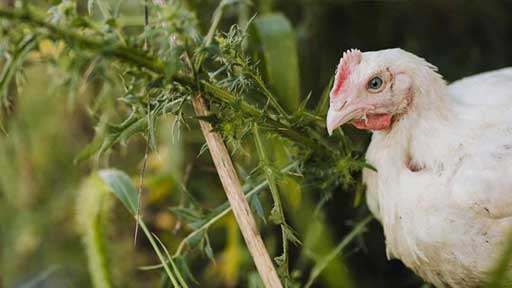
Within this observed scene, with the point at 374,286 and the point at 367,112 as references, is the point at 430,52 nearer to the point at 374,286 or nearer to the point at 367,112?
the point at 374,286

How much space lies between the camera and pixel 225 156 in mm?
924

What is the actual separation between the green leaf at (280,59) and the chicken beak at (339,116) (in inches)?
6.7

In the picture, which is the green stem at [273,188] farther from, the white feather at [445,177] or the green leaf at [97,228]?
the green leaf at [97,228]

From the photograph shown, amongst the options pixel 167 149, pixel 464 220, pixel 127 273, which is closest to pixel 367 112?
pixel 464 220

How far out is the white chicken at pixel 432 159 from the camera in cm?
93

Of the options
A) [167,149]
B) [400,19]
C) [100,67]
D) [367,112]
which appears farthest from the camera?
[400,19]

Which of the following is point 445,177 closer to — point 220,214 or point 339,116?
point 339,116

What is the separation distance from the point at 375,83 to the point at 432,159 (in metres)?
0.13

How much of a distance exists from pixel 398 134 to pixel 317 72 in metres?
0.72

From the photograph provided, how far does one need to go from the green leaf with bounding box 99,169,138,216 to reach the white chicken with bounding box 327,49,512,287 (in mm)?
332

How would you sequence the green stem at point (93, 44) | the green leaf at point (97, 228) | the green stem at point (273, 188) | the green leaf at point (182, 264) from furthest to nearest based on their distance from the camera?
1. the green leaf at point (97, 228)
2. the green leaf at point (182, 264)
3. the green stem at point (273, 188)
4. the green stem at point (93, 44)

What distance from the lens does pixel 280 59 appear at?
1.18 metres

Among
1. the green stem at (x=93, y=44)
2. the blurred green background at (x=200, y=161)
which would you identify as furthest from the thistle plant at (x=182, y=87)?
the blurred green background at (x=200, y=161)

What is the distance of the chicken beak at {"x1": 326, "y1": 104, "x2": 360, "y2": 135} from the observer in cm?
96
